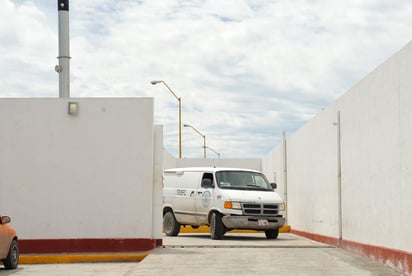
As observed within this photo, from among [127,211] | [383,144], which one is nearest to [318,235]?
[127,211]

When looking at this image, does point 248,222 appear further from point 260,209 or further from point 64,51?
point 64,51

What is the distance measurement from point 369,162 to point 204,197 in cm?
821

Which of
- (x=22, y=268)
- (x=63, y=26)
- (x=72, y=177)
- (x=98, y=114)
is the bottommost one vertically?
(x=22, y=268)

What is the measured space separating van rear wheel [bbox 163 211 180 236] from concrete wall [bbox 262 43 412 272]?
395 centimetres

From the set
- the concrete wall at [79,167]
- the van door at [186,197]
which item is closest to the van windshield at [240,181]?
the van door at [186,197]

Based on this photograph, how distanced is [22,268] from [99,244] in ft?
8.02

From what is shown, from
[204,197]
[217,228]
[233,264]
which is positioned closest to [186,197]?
[204,197]

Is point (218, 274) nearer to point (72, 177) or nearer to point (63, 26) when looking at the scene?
point (72, 177)

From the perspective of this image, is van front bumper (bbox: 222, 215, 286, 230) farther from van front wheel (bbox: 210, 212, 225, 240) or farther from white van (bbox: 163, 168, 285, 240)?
van front wheel (bbox: 210, 212, 225, 240)

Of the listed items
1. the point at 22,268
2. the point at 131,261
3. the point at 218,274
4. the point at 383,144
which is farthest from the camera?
the point at 131,261

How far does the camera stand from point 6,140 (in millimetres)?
17422

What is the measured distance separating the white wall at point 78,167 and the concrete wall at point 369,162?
4.34 m

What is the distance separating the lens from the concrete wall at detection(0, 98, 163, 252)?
17359mm

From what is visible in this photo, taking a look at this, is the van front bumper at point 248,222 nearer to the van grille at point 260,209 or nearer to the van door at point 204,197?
the van grille at point 260,209
